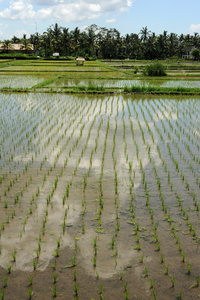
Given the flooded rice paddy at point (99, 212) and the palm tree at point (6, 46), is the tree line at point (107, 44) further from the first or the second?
the flooded rice paddy at point (99, 212)

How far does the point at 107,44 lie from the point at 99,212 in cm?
4833

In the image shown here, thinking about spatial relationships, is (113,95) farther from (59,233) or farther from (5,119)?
(59,233)

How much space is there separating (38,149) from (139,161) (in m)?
1.90

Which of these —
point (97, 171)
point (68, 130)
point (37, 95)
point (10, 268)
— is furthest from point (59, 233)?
point (37, 95)

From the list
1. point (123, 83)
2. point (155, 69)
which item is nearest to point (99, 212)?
point (123, 83)

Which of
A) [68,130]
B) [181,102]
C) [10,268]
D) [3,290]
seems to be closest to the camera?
[3,290]

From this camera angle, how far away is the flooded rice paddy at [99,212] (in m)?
2.52

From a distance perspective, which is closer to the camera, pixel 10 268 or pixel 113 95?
pixel 10 268

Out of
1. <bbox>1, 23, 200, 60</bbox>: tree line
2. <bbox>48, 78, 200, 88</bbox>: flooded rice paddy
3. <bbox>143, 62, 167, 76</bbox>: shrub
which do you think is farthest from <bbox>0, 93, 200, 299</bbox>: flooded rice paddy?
<bbox>1, 23, 200, 60</bbox>: tree line

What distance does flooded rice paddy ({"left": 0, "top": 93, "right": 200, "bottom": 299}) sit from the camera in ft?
8.25

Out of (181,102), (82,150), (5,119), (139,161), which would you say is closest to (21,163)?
(82,150)

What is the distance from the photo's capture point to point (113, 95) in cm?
1312

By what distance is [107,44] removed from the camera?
48812mm

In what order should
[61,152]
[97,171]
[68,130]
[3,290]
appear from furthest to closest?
1. [68,130]
2. [61,152]
3. [97,171]
4. [3,290]
